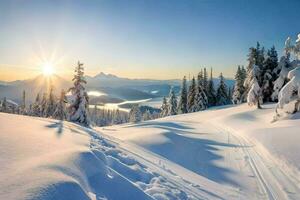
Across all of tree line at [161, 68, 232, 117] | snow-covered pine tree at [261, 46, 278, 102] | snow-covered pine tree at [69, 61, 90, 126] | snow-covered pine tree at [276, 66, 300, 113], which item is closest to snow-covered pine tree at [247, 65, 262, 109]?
snow-covered pine tree at [261, 46, 278, 102]

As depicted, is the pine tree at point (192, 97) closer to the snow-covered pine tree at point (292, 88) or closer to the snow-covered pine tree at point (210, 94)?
the snow-covered pine tree at point (210, 94)

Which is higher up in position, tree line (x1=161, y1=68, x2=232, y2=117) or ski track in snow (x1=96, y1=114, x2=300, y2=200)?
tree line (x1=161, y1=68, x2=232, y2=117)

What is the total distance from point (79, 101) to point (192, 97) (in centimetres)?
4088

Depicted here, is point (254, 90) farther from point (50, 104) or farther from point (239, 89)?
Answer: point (50, 104)

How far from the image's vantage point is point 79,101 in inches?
1404

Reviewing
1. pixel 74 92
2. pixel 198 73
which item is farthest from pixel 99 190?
pixel 198 73

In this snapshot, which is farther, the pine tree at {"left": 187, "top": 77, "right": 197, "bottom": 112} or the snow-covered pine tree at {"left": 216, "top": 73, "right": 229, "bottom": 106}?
the snow-covered pine tree at {"left": 216, "top": 73, "right": 229, "bottom": 106}

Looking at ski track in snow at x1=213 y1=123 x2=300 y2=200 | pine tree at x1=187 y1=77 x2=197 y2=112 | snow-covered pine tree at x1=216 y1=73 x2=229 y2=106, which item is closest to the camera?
ski track in snow at x1=213 y1=123 x2=300 y2=200

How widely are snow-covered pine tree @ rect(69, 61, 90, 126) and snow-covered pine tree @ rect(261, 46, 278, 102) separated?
118 ft

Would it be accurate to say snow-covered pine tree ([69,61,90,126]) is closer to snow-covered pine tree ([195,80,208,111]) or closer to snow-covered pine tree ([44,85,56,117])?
snow-covered pine tree ([44,85,56,117])

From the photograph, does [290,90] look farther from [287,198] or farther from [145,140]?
[287,198]

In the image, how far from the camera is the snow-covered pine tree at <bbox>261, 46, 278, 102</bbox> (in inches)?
2196

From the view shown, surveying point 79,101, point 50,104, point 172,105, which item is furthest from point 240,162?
point 172,105

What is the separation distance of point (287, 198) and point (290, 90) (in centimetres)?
1945
